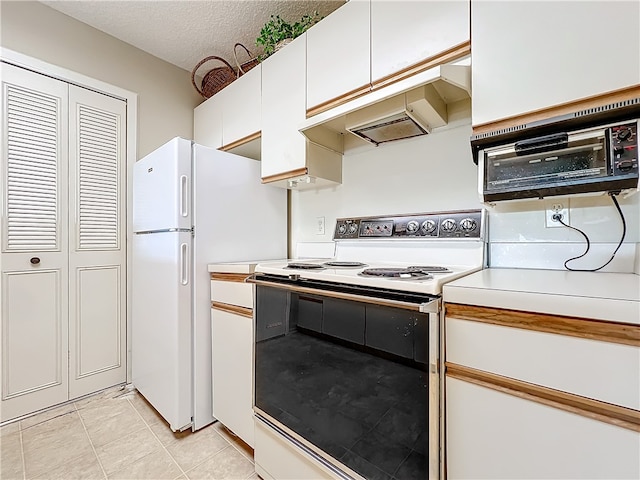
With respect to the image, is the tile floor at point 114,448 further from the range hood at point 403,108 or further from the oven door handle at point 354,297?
the range hood at point 403,108

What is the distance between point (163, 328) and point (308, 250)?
0.99 metres

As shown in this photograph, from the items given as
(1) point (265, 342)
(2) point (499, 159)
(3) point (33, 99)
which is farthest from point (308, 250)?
(3) point (33, 99)

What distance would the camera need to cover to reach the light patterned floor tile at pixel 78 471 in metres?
1.38

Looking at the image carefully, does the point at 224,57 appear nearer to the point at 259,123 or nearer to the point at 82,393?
the point at 259,123

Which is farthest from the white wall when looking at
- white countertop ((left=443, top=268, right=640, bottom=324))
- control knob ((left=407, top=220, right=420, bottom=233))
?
white countertop ((left=443, top=268, right=640, bottom=324))

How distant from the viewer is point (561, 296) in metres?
0.71

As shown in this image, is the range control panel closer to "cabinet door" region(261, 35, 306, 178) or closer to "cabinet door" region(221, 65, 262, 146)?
"cabinet door" region(261, 35, 306, 178)

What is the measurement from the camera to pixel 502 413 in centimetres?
79

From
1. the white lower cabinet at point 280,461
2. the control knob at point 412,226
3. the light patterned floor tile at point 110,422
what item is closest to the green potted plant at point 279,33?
the control knob at point 412,226

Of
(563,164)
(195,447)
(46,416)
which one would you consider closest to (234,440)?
(195,447)

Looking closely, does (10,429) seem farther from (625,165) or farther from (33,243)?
(625,165)

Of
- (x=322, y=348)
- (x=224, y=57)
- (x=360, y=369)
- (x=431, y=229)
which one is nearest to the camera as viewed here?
(x=360, y=369)

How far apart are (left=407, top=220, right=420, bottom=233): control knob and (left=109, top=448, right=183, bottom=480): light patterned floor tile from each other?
5.27 ft

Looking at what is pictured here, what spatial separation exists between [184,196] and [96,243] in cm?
99
